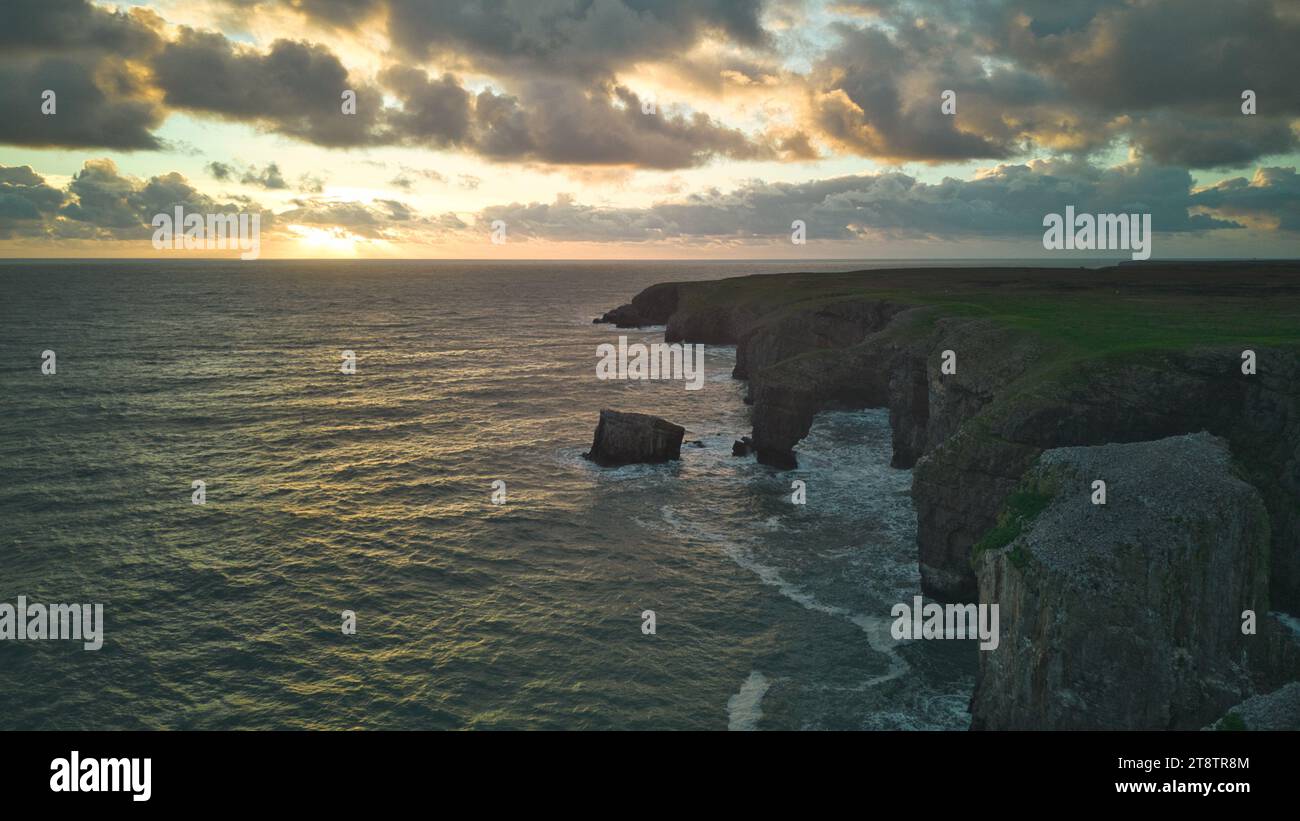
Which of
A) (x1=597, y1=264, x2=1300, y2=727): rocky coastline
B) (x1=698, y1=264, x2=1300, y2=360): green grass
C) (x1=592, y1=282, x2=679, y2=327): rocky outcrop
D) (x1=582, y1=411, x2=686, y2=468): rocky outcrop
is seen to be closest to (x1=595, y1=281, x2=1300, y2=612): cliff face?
(x1=597, y1=264, x2=1300, y2=727): rocky coastline

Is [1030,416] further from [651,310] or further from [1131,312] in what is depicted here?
[651,310]

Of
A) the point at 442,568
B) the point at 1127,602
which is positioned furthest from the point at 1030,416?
the point at 442,568

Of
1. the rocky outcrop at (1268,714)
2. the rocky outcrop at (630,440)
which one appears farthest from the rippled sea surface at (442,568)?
the rocky outcrop at (1268,714)

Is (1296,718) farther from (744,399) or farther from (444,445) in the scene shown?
(744,399)
